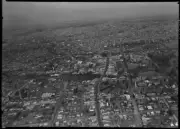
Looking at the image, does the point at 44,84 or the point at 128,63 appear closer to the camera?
the point at 44,84

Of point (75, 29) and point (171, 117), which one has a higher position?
A: point (75, 29)

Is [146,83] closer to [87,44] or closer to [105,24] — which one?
[87,44]

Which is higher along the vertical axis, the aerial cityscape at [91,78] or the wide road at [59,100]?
the aerial cityscape at [91,78]

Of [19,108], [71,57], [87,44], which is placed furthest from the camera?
[87,44]

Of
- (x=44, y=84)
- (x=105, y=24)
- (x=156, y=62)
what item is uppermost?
(x=105, y=24)

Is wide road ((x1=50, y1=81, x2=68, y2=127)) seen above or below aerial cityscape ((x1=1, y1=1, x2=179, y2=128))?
below

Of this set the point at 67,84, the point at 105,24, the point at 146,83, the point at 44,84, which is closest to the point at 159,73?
the point at 146,83

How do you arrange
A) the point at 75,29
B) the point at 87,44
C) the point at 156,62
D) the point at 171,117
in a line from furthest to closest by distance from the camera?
1. the point at 75,29
2. the point at 87,44
3. the point at 156,62
4. the point at 171,117

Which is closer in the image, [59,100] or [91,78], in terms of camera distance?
[59,100]
